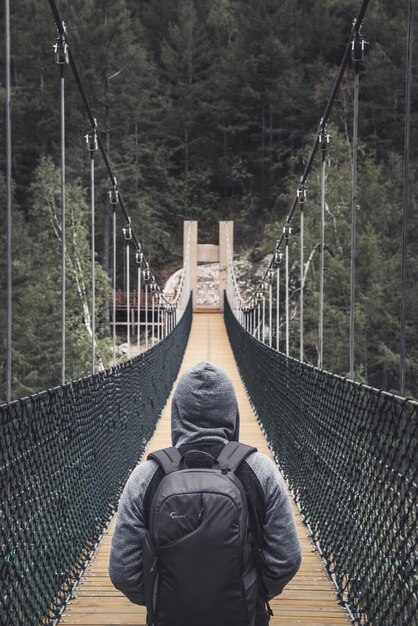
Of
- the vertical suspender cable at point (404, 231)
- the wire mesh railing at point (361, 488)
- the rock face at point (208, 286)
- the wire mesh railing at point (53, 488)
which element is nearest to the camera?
the wire mesh railing at point (361, 488)

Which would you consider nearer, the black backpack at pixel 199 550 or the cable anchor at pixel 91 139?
the black backpack at pixel 199 550

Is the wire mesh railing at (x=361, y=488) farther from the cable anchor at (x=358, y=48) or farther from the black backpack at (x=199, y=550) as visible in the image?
the cable anchor at (x=358, y=48)

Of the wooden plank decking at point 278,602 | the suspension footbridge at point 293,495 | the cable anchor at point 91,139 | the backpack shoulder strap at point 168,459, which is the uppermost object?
the cable anchor at point 91,139

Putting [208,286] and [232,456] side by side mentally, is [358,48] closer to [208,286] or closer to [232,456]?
[232,456]

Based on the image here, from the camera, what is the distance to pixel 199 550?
1.40m

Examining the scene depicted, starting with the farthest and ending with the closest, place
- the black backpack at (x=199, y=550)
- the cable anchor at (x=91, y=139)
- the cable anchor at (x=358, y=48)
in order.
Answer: the cable anchor at (x=91, y=139) → the cable anchor at (x=358, y=48) → the black backpack at (x=199, y=550)

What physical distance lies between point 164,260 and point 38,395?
31.4 meters

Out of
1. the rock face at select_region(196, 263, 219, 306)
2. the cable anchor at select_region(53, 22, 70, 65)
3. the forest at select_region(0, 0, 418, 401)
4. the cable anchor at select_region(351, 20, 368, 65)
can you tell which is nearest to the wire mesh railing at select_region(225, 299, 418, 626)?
the cable anchor at select_region(351, 20, 368, 65)

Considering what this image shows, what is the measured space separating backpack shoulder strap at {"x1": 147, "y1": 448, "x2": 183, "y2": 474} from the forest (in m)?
10.6

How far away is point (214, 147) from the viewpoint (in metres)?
38.4

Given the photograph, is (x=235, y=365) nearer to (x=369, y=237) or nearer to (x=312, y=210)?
(x=369, y=237)

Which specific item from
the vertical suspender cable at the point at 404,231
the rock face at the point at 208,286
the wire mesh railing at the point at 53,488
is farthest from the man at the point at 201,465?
the rock face at the point at 208,286

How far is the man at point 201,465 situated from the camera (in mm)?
1534

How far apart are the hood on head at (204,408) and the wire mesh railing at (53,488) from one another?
0.53m
